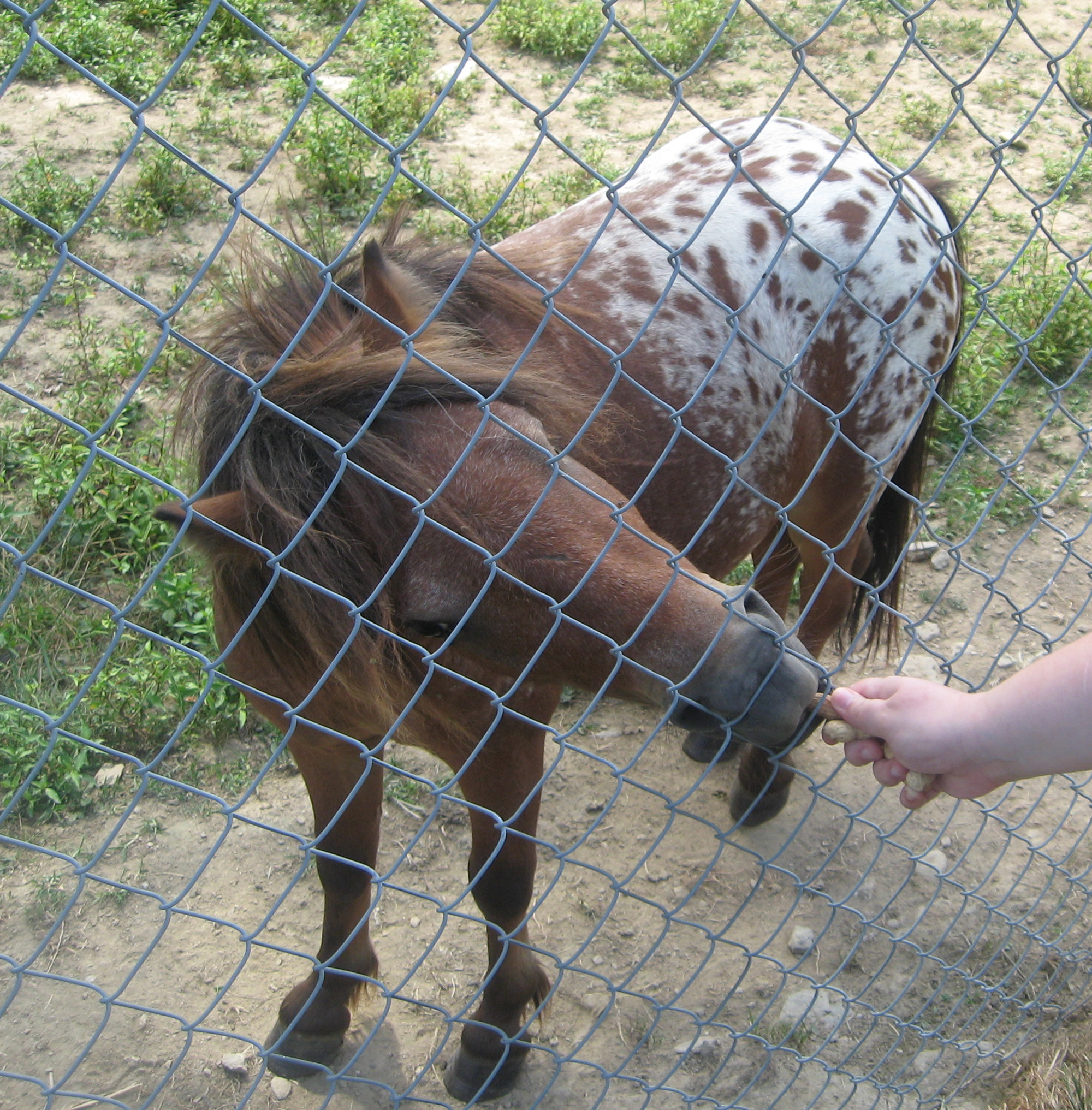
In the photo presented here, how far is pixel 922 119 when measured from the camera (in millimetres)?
6043

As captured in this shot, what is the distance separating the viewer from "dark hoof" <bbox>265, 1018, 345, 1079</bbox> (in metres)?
2.50

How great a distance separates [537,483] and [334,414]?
0.38 metres

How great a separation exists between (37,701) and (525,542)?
7.72 ft

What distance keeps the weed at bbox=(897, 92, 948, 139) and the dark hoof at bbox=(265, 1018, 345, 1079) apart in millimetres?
6002

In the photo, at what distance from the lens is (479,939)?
2836 mm

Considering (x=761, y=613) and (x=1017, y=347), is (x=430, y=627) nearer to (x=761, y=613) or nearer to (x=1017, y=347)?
(x=761, y=613)

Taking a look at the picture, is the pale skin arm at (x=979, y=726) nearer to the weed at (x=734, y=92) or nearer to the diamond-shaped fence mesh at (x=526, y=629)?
the diamond-shaped fence mesh at (x=526, y=629)

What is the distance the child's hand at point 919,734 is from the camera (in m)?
1.42

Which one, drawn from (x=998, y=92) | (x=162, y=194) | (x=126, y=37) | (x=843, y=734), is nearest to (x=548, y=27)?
(x=126, y=37)

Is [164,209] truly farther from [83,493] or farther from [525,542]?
[525,542]

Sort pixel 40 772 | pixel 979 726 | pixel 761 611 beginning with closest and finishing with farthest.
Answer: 1. pixel 979 726
2. pixel 761 611
3. pixel 40 772

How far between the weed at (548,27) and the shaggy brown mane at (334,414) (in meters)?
4.99

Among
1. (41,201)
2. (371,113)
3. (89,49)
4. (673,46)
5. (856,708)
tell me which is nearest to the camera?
(856,708)

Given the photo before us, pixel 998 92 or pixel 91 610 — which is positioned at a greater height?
pixel 998 92
